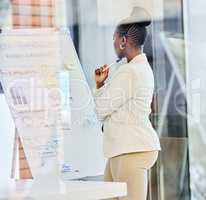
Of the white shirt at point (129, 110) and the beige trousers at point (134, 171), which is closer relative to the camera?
the beige trousers at point (134, 171)

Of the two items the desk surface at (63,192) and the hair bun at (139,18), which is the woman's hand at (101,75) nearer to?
the hair bun at (139,18)

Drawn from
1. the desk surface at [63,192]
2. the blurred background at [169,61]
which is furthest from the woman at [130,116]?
the desk surface at [63,192]

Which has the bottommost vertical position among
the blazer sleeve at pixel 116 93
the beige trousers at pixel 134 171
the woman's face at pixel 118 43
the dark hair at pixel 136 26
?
the beige trousers at pixel 134 171

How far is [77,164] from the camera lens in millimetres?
3186

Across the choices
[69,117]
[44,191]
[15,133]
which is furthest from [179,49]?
[44,191]

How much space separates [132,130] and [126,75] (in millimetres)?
358

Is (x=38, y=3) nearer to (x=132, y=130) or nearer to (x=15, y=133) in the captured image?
(x=15, y=133)

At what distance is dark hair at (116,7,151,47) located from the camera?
3.00 m

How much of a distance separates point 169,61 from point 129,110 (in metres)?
0.79

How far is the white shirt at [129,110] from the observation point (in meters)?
2.73

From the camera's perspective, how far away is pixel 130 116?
2.79 meters

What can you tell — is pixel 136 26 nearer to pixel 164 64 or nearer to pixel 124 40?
pixel 124 40

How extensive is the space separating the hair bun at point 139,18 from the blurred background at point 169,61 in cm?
5

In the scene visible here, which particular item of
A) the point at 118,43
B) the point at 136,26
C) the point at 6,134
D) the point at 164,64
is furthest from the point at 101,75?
the point at 6,134
